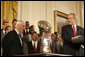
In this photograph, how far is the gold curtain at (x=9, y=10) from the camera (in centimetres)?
822

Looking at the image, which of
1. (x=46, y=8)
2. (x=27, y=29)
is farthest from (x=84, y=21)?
(x=27, y=29)

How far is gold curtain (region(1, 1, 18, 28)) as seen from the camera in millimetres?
8222

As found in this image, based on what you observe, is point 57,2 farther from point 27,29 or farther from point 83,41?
point 83,41

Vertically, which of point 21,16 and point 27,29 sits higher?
point 21,16

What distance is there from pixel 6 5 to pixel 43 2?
10.2 feet

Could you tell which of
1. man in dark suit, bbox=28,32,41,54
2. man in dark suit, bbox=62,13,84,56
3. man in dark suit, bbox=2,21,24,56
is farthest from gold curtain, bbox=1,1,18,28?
man in dark suit, bbox=62,13,84,56

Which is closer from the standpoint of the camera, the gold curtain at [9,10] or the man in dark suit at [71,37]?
the man in dark suit at [71,37]

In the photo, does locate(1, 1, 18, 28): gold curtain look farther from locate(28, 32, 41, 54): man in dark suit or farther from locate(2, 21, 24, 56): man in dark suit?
locate(2, 21, 24, 56): man in dark suit

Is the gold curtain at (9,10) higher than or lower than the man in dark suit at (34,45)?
higher

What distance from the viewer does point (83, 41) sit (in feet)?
15.9

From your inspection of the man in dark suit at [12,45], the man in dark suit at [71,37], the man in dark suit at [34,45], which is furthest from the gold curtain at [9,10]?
the man in dark suit at [71,37]

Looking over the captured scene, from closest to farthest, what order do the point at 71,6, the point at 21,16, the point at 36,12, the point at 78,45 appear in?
the point at 78,45
the point at 21,16
the point at 36,12
the point at 71,6

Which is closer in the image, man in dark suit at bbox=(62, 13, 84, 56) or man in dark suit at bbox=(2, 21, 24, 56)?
man in dark suit at bbox=(2, 21, 24, 56)

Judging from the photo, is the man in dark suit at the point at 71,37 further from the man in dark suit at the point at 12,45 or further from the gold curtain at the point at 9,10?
the gold curtain at the point at 9,10
